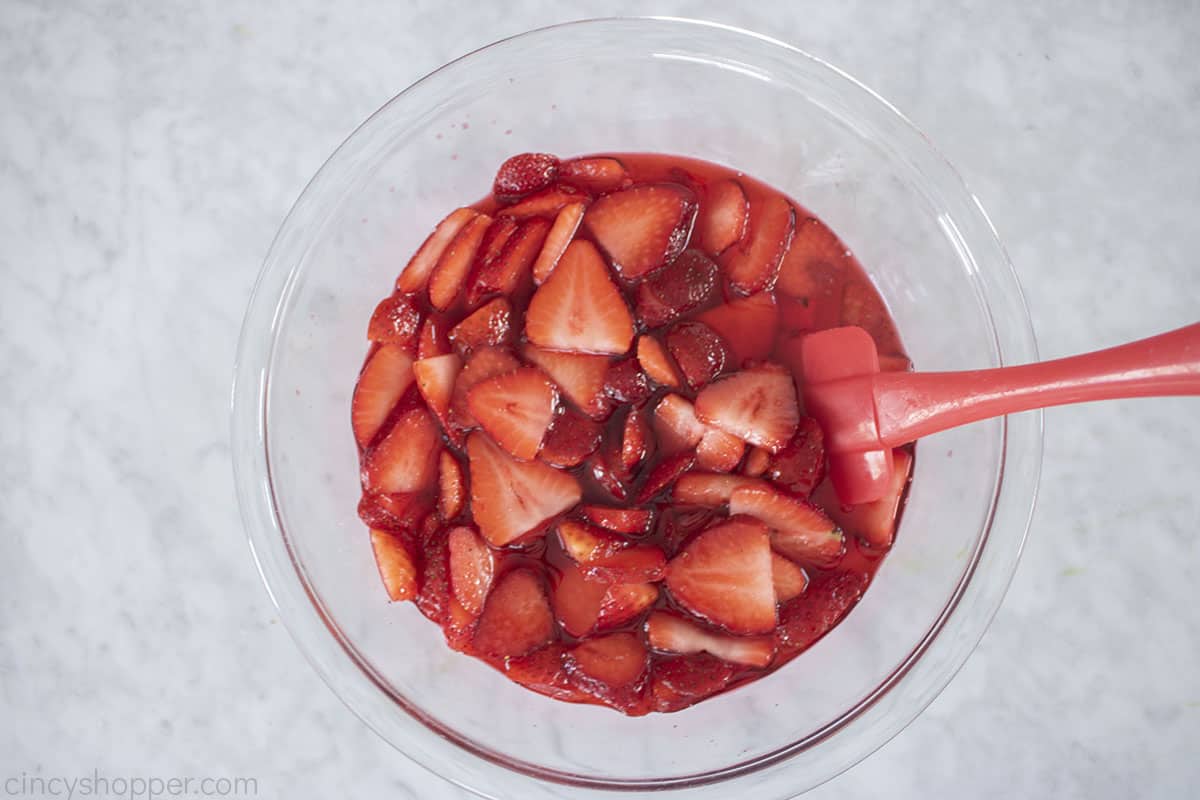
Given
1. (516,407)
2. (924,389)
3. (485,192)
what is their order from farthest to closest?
(485,192) → (516,407) → (924,389)

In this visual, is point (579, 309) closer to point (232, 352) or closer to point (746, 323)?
point (746, 323)

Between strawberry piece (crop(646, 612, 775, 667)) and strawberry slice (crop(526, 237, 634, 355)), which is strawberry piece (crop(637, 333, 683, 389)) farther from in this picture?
strawberry piece (crop(646, 612, 775, 667))

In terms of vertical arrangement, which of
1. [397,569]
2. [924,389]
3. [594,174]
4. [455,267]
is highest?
[594,174]

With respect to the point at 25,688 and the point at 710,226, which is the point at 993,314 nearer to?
the point at 710,226

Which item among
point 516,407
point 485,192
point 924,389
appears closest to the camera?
point 924,389

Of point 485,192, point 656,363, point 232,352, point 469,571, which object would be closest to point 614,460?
point 656,363

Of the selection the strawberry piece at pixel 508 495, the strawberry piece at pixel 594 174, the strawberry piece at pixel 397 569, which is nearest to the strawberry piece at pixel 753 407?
the strawberry piece at pixel 508 495

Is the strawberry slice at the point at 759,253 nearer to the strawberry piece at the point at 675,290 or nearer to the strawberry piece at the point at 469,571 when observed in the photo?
the strawberry piece at the point at 675,290

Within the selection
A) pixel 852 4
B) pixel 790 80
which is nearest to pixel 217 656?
pixel 790 80
